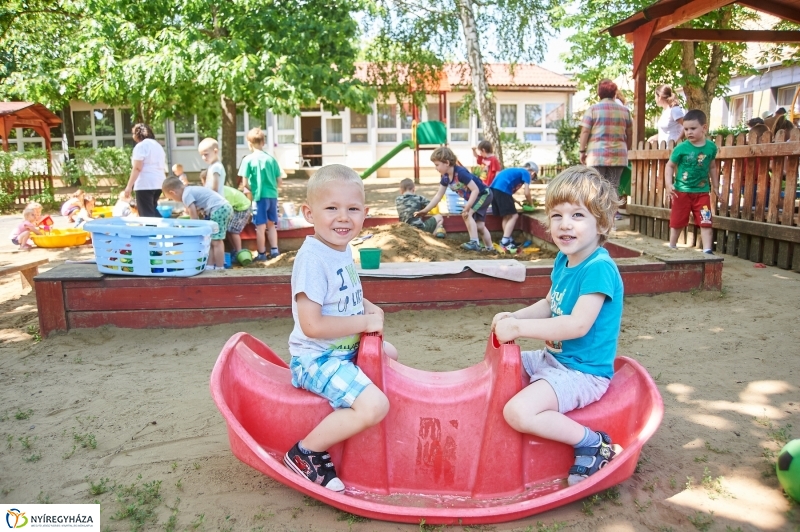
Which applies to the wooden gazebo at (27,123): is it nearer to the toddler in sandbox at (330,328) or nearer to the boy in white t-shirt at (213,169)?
the boy in white t-shirt at (213,169)

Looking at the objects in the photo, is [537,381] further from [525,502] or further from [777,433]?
[777,433]

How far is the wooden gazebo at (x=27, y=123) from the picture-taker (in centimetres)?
1509

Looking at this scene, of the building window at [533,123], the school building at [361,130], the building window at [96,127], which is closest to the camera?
the school building at [361,130]

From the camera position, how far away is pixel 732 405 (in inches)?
122

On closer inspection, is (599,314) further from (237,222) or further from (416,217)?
(416,217)

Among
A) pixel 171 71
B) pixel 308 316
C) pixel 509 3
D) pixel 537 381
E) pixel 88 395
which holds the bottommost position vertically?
pixel 88 395

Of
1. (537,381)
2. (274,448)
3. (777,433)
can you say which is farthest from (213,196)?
(777,433)

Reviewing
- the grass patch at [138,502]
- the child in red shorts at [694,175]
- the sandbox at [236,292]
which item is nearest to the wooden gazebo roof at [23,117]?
the sandbox at [236,292]

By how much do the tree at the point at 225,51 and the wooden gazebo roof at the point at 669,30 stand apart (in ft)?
14.5

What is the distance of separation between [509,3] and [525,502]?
49.6ft

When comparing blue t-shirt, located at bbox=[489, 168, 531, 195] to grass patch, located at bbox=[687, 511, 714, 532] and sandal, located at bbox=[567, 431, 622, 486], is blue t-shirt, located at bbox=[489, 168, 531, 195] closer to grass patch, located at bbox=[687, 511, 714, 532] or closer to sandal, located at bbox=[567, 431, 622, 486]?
sandal, located at bbox=[567, 431, 622, 486]

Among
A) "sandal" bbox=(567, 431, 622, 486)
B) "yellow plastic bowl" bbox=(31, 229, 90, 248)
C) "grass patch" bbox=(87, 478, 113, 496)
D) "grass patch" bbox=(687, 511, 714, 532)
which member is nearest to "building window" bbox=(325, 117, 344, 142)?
"yellow plastic bowl" bbox=(31, 229, 90, 248)

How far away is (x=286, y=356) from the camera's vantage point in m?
4.05

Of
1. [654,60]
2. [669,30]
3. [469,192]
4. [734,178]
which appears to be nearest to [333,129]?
[654,60]
